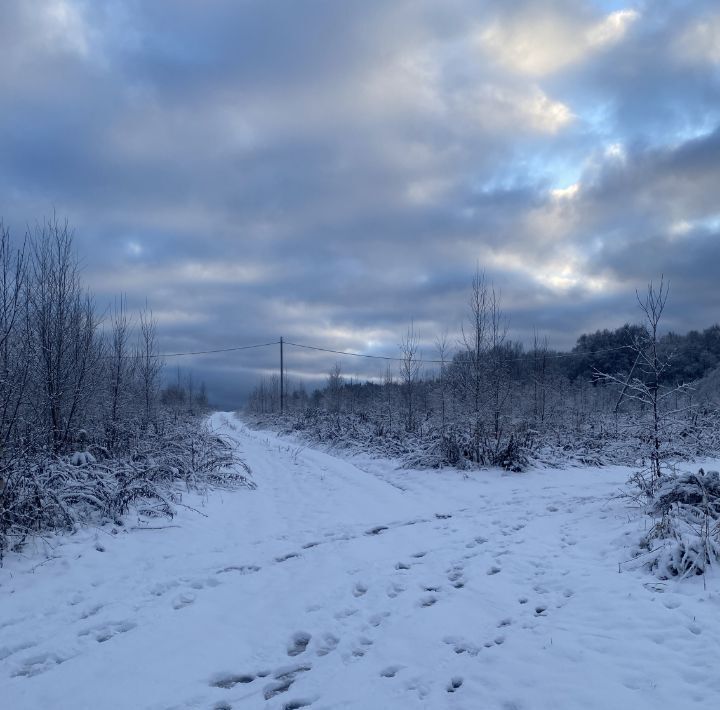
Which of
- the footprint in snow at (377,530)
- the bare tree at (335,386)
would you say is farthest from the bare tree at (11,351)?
the bare tree at (335,386)

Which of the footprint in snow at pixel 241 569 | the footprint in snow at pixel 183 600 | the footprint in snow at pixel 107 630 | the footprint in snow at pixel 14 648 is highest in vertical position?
the footprint in snow at pixel 14 648

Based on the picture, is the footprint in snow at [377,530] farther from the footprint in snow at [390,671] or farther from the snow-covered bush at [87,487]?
the footprint in snow at [390,671]

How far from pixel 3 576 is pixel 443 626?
4.42 meters

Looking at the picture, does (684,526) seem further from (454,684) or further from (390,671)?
(390,671)

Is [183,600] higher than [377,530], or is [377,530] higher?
[183,600]

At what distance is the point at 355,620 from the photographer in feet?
14.6

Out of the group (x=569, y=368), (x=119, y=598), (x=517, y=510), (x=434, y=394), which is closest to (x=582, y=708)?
(x=119, y=598)

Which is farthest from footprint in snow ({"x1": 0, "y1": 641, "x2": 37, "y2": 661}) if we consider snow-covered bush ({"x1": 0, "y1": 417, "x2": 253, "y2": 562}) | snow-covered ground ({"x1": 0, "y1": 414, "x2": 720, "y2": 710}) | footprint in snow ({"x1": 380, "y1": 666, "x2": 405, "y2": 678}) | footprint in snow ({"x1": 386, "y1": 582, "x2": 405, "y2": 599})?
footprint in snow ({"x1": 386, "y1": 582, "x2": 405, "y2": 599})

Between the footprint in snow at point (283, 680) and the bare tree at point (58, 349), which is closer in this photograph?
the footprint in snow at point (283, 680)

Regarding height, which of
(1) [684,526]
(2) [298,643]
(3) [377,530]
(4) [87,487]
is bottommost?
(3) [377,530]

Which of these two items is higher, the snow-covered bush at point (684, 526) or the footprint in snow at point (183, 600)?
the snow-covered bush at point (684, 526)

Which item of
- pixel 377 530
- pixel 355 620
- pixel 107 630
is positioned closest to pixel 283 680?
pixel 355 620

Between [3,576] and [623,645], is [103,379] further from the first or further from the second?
[623,645]

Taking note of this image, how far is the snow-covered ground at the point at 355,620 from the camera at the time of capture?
10.8ft
